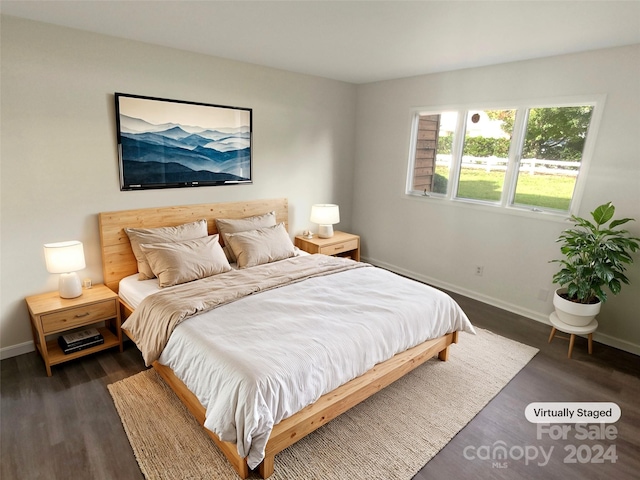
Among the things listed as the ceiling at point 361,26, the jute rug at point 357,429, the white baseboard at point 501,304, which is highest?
the ceiling at point 361,26

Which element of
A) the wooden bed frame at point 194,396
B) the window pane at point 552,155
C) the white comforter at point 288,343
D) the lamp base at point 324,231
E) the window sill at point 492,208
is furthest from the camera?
the lamp base at point 324,231

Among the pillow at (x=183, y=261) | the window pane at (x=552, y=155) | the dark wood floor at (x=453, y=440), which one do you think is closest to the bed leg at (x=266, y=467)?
the dark wood floor at (x=453, y=440)

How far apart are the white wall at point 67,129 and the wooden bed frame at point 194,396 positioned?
10 cm

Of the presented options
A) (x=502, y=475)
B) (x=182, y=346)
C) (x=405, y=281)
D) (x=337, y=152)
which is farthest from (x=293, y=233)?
(x=502, y=475)

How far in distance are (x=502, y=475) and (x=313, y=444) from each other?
101cm

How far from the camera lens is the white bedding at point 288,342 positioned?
1.69 metres

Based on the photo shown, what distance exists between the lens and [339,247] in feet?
14.4

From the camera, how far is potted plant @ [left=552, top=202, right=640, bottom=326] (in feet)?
8.88

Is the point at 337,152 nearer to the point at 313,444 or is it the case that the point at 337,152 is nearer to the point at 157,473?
the point at 313,444

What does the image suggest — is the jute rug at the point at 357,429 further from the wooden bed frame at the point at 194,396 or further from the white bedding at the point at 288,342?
the white bedding at the point at 288,342

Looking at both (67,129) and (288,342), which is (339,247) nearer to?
(288,342)

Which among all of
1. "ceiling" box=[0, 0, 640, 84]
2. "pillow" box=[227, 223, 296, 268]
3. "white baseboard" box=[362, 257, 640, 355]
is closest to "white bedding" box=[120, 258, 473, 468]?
"pillow" box=[227, 223, 296, 268]

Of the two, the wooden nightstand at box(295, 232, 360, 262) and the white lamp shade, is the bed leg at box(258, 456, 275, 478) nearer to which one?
the white lamp shade

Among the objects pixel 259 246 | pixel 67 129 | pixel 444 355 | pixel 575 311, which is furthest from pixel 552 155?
pixel 67 129
